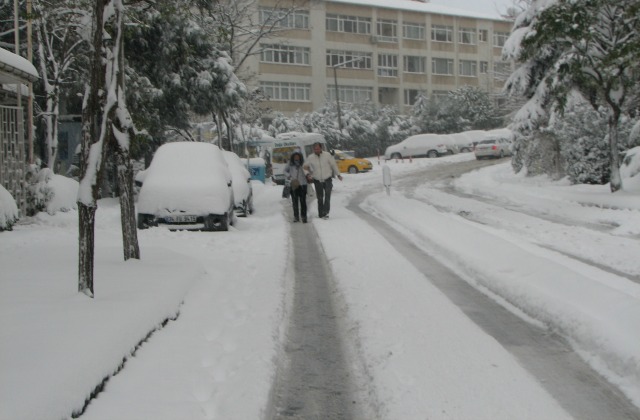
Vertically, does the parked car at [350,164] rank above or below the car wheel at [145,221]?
above

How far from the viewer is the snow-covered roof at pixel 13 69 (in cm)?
1309

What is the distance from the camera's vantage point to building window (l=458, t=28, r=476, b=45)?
229 ft

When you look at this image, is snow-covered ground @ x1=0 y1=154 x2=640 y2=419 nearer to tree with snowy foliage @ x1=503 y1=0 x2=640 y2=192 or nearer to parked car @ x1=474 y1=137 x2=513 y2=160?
tree with snowy foliage @ x1=503 y1=0 x2=640 y2=192

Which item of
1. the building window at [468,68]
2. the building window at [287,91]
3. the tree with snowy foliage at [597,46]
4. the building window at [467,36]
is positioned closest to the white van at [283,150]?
the tree with snowy foliage at [597,46]

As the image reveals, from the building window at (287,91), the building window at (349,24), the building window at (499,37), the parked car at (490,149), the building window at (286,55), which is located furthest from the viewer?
the building window at (499,37)

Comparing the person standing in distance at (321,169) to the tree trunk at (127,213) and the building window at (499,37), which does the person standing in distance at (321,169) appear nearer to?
the tree trunk at (127,213)

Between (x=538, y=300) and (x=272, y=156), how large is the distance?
2752 centimetres

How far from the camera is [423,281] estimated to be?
8.30 meters

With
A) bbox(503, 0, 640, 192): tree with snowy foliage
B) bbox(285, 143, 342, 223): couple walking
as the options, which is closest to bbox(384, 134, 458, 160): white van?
bbox(503, 0, 640, 192): tree with snowy foliage

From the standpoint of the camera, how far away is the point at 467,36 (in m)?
70.1

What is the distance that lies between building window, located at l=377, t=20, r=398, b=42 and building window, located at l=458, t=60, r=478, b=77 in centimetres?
826

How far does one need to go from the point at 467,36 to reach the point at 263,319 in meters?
67.9

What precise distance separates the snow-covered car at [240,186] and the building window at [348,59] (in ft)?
146

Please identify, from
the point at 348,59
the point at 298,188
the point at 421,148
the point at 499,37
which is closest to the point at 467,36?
the point at 499,37
